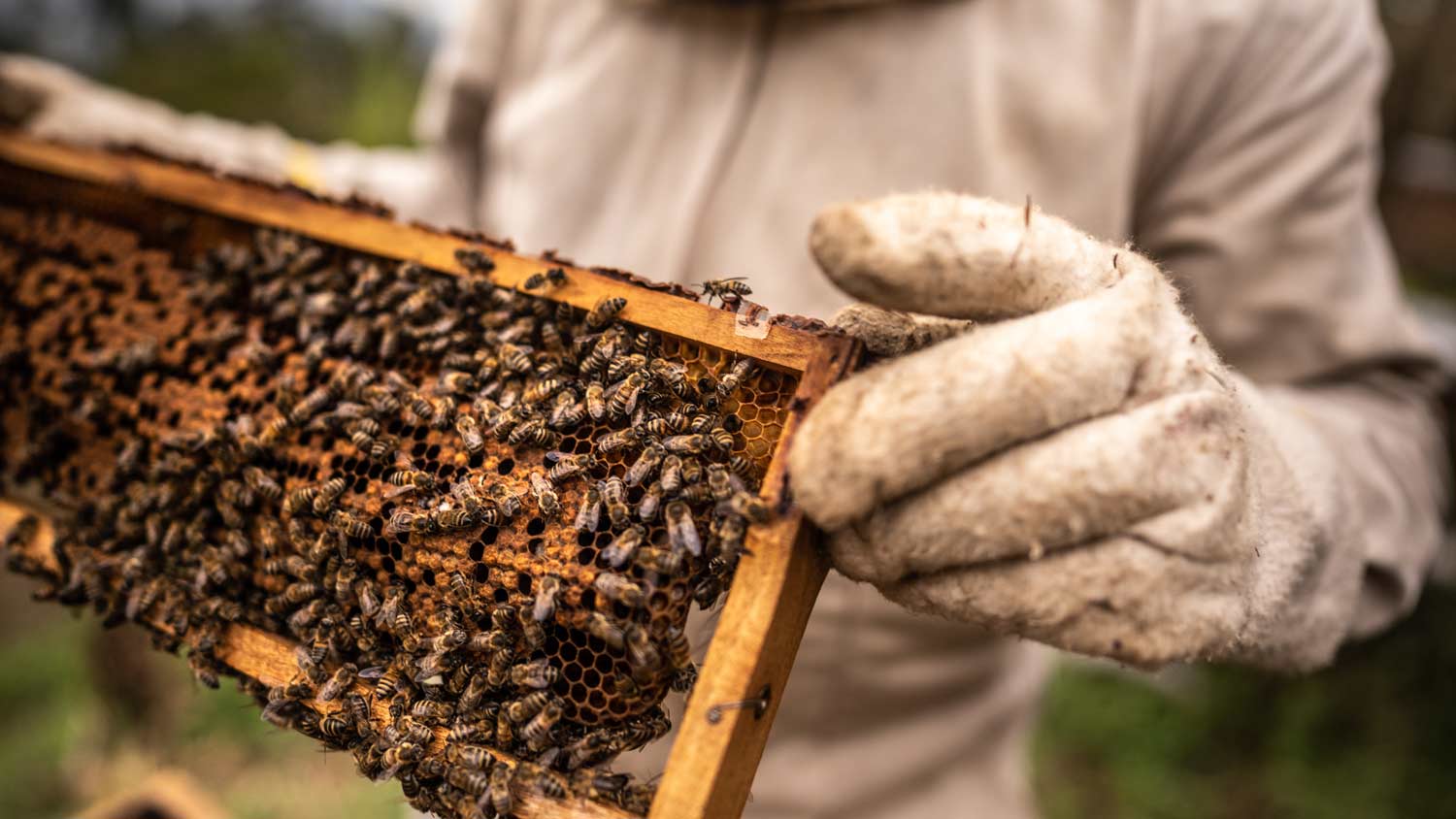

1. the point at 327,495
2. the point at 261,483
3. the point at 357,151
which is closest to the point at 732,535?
the point at 327,495

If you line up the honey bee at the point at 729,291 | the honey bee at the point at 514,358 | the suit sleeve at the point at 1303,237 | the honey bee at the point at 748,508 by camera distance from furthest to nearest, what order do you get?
the suit sleeve at the point at 1303,237
the honey bee at the point at 514,358
the honey bee at the point at 729,291
the honey bee at the point at 748,508

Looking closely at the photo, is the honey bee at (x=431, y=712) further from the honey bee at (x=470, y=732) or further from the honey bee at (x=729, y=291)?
the honey bee at (x=729, y=291)

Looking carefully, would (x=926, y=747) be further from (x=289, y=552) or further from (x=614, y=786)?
(x=289, y=552)

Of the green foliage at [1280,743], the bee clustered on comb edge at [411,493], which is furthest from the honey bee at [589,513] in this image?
the green foliage at [1280,743]

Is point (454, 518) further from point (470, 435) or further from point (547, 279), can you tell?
point (547, 279)

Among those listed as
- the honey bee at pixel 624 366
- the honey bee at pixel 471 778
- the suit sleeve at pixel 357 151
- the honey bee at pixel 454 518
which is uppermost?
the suit sleeve at pixel 357 151

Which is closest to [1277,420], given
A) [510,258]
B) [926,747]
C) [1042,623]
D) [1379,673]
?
[1042,623]
